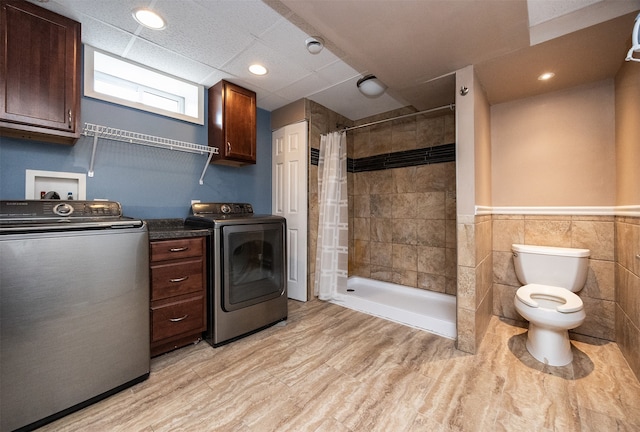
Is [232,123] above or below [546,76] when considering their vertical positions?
below

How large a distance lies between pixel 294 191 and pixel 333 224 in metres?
0.59

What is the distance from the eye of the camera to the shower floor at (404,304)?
2252 mm

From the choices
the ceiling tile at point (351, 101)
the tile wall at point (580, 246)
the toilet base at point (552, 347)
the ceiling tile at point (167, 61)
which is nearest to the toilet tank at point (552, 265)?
the tile wall at point (580, 246)

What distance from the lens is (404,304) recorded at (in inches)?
106

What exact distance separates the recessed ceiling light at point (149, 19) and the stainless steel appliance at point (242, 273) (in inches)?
52.3

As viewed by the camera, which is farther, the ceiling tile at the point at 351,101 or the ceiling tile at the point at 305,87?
the ceiling tile at the point at 351,101

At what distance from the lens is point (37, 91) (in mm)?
1543

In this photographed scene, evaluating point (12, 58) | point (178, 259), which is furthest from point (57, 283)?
point (12, 58)

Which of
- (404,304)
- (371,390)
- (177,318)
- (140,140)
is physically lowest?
(371,390)

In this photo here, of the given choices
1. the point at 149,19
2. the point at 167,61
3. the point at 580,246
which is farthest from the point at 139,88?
the point at 580,246

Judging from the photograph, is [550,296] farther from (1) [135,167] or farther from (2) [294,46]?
(1) [135,167]

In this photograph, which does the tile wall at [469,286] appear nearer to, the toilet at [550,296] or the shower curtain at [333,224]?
the toilet at [550,296]

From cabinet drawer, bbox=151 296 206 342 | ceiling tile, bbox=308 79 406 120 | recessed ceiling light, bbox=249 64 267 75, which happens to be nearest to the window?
recessed ceiling light, bbox=249 64 267 75

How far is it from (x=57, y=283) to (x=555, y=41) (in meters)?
3.03
